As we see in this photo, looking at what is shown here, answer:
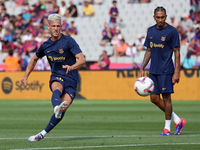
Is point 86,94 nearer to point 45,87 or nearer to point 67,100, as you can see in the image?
point 45,87

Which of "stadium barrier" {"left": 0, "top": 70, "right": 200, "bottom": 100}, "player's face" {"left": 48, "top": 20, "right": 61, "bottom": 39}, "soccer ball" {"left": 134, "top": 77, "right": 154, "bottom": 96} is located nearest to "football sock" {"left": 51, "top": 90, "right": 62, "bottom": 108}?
"player's face" {"left": 48, "top": 20, "right": 61, "bottom": 39}

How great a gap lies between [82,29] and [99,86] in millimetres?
8857

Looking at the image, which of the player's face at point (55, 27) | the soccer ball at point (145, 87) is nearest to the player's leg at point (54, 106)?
the player's face at point (55, 27)

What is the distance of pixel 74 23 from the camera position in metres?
27.9

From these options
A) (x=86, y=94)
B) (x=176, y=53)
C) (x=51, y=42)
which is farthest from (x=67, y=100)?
(x=86, y=94)

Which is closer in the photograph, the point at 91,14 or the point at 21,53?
the point at 21,53

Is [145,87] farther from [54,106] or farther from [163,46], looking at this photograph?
[54,106]

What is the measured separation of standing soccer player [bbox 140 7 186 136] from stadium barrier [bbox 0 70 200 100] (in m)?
10.7

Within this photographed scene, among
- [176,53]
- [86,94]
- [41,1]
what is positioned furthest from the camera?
[41,1]

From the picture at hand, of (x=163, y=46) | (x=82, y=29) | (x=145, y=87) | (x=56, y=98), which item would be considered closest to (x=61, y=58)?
(x=56, y=98)

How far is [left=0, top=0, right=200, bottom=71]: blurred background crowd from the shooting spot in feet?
75.7

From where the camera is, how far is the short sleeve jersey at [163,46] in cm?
805

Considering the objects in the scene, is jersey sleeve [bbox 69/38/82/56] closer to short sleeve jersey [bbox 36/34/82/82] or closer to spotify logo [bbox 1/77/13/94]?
short sleeve jersey [bbox 36/34/82/82]

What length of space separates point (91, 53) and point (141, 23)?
12.6ft
